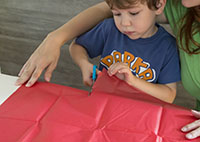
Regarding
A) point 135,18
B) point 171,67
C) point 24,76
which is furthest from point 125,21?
point 24,76

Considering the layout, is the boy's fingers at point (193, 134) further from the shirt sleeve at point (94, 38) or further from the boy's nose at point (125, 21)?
the shirt sleeve at point (94, 38)

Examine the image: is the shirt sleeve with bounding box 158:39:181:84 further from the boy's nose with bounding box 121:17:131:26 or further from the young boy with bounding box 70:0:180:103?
the boy's nose with bounding box 121:17:131:26

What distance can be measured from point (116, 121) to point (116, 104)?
65 millimetres

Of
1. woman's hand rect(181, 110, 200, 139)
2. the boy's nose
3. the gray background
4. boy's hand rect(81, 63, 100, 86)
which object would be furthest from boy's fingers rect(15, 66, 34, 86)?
the gray background

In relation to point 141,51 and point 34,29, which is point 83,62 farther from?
point 34,29

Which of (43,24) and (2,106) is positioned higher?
(2,106)

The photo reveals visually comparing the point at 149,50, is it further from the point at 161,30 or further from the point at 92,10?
the point at 92,10

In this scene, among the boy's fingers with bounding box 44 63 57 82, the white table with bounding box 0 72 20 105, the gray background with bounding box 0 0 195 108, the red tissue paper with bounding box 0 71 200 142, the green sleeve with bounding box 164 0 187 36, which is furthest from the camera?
the gray background with bounding box 0 0 195 108

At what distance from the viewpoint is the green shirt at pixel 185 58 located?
94 cm

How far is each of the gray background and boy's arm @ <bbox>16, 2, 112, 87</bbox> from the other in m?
0.43

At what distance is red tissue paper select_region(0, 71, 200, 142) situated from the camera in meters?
0.62

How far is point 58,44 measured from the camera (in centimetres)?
91

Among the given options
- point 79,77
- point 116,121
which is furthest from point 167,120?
point 79,77

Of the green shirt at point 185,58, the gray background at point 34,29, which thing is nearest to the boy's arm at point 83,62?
the green shirt at point 185,58
